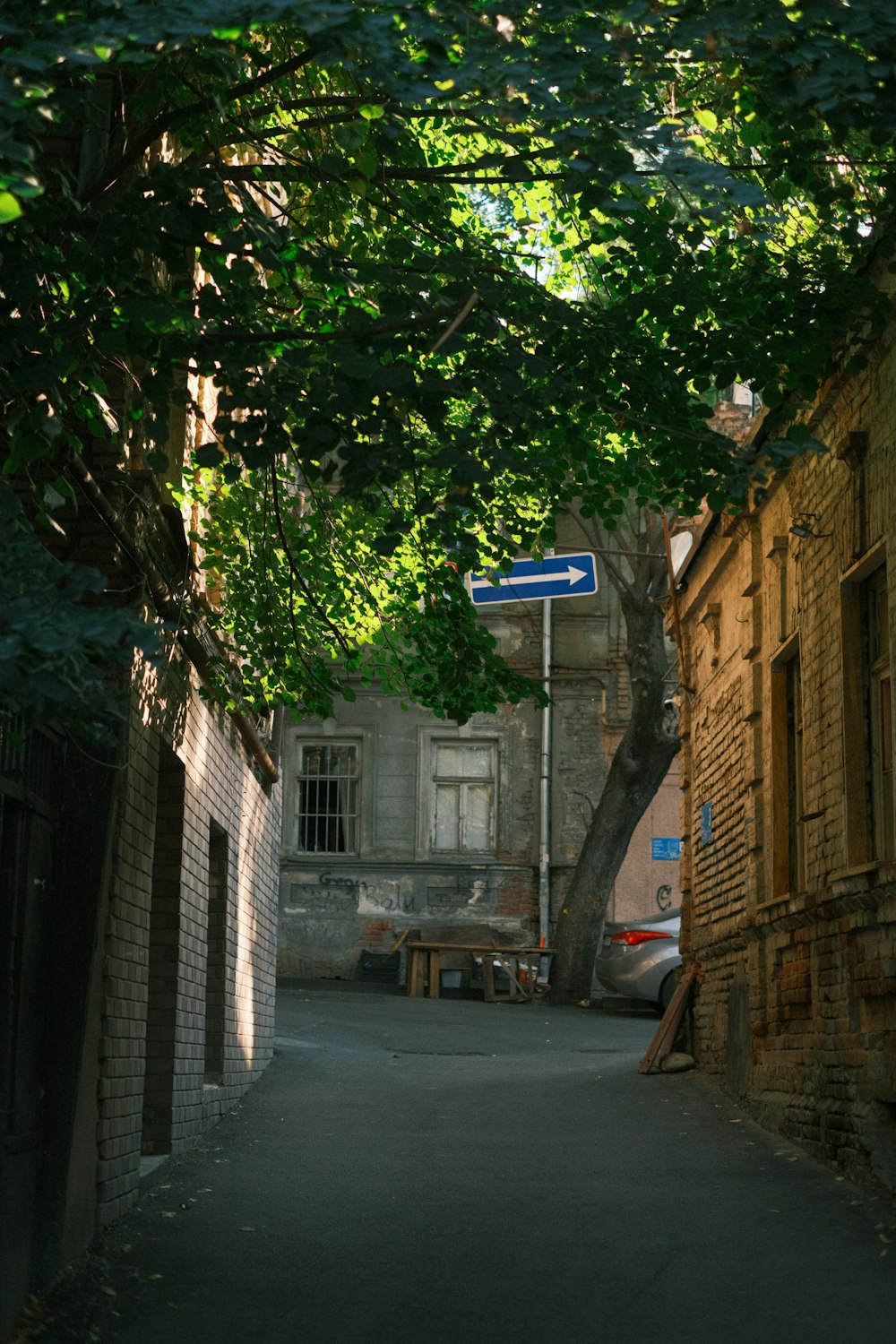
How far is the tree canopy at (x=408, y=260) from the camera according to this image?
4746mm

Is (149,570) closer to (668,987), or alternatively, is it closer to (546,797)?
(668,987)

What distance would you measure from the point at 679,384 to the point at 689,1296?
13.8 feet

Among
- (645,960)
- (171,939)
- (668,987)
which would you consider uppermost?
(171,939)

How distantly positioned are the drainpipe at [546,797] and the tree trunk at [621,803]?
1712mm

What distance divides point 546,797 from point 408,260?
20.3 m

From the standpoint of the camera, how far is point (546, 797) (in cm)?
2659

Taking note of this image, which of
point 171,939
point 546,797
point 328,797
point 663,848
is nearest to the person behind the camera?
point 171,939

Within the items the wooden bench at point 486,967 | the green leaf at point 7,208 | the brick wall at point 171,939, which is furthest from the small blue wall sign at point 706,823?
the green leaf at point 7,208

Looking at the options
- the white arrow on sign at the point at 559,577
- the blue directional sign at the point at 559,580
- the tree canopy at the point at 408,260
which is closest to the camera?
the tree canopy at the point at 408,260

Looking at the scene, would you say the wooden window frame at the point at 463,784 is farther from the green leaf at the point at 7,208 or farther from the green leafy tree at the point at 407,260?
the green leaf at the point at 7,208

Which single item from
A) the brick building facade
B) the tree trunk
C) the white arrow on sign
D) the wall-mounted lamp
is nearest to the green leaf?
the brick building facade

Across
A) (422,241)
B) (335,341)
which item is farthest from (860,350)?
(335,341)

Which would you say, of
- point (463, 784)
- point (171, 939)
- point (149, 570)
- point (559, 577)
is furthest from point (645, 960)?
point (149, 570)

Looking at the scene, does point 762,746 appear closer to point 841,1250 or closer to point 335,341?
point 841,1250
